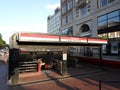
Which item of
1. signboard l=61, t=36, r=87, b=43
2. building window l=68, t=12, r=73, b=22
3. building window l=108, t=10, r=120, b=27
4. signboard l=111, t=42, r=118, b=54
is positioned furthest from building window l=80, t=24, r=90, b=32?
signboard l=61, t=36, r=87, b=43

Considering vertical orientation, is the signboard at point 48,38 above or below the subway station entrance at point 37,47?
above

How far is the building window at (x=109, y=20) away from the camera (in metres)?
27.5

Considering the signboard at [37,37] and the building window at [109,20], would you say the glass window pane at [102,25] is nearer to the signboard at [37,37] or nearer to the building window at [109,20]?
the building window at [109,20]

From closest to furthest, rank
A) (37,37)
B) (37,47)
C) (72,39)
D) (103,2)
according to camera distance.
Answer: (37,37)
(37,47)
(72,39)
(103,2)

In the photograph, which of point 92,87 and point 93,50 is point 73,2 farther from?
point 92,87

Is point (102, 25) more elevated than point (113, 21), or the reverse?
point (113, 21)

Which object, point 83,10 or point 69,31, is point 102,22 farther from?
point 69,31

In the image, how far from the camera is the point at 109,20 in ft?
95.9

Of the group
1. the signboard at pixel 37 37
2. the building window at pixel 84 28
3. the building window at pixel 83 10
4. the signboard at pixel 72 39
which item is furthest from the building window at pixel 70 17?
the signboard at pixel 37 37

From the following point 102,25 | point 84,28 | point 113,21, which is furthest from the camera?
point 84,28

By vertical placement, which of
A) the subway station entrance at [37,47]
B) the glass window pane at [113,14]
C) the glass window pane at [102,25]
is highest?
the glass window pane at [113,14]

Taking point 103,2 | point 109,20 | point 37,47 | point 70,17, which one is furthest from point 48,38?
point 70,17

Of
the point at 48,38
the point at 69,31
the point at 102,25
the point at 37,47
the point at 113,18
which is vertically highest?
the point at 113,18

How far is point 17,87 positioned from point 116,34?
1946 centimetres
